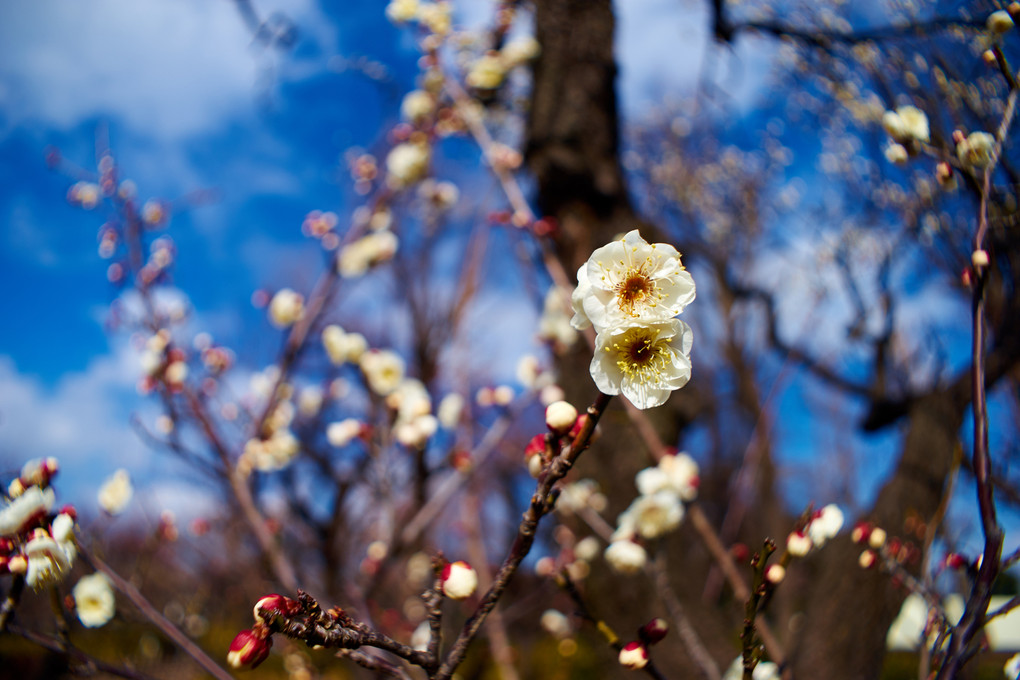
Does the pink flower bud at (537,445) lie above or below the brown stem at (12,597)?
above

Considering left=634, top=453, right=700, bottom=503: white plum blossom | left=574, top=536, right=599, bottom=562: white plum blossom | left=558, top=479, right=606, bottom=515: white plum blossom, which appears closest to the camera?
left=634, top=453, right=700, bottom=503: white plum blossom

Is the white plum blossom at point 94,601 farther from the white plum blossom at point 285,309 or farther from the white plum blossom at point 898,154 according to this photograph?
the white plum blossom at point 898,154

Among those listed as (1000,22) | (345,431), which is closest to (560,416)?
(1000,22)

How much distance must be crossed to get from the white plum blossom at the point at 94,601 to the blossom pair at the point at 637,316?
142 centimetres

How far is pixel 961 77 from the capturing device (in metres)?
1.37

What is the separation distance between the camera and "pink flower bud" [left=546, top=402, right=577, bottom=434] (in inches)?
24.9

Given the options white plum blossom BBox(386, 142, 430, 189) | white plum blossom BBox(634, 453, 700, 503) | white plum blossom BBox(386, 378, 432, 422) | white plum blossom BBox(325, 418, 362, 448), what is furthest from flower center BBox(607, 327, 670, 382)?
white plum blossom BBox(386, 142, 430, 189)

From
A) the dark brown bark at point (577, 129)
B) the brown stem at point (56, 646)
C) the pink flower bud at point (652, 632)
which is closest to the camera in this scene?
the pink flower bud at point (652, 632)

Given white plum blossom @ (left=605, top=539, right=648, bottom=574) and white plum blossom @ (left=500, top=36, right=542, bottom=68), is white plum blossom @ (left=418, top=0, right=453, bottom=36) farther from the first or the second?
white plum blossom @ (left=605, top=539, right=648, bottom=574)

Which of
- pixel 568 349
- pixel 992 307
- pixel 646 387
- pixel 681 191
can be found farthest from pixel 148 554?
pixel 681 191

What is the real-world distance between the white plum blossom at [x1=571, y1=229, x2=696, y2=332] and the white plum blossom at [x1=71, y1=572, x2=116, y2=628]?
4.69 ft

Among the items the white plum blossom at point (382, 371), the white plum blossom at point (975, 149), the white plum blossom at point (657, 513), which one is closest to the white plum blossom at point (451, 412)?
the white plum blossom at point (382, 371)

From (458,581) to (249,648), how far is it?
24 centimetres

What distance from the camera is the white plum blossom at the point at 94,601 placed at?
51.7 inches
